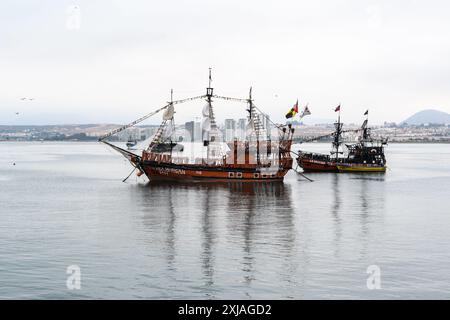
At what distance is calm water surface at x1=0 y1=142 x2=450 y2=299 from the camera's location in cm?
2759

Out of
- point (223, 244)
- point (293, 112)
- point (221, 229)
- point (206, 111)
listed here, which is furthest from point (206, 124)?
point (223, 244)

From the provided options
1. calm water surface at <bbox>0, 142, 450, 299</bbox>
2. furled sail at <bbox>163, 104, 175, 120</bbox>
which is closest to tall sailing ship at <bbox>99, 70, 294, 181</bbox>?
furled sail at <bbox>163, 104, 175, 120</bbox>

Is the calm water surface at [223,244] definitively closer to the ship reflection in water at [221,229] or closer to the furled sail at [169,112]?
the ship reflection in water at [221,229]

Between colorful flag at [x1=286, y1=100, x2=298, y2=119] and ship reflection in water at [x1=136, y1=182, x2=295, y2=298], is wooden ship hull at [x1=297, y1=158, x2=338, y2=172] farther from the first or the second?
ship reflection in water at [x1=136, y1=182, x2=295, y2=298]

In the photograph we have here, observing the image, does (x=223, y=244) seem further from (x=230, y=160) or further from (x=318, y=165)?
(x=318, y=165)

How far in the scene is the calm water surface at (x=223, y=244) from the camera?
27594 mm

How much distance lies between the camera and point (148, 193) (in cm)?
6994

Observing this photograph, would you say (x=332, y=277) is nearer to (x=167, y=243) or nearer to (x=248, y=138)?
(x=167, y=243)

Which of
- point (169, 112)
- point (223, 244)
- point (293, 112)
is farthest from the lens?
point (169, 112)

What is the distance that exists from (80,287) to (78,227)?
17.2m

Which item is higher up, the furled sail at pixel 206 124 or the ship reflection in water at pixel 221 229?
the furled sail at pixel 206 124

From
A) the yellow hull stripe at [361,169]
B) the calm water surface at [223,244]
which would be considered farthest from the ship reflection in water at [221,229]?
the yellow hull stripe at [361,169]

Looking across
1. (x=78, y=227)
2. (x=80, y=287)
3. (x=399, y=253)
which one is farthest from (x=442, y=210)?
(x=80, y=287)

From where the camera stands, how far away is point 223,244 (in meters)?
37.4
